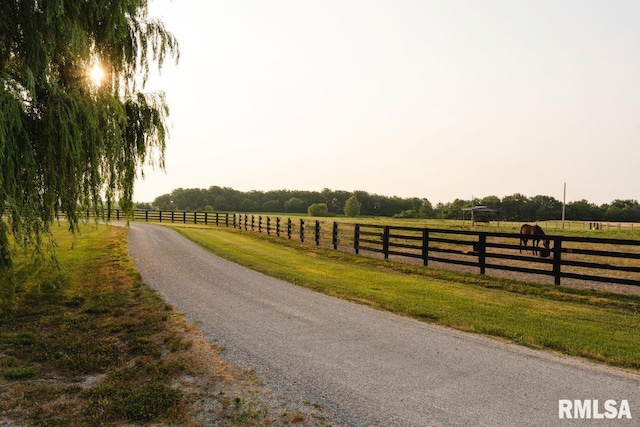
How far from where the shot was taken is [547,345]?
6098mm

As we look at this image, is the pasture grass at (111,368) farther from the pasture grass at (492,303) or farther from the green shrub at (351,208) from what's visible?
the green shrub at (351,208)

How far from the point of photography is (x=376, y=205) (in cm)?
11831

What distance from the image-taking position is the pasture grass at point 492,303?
629 cm

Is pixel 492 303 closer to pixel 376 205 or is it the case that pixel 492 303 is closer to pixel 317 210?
pixel 317 210

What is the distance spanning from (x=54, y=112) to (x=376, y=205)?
113411mm

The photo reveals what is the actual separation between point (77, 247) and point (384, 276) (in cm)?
1326

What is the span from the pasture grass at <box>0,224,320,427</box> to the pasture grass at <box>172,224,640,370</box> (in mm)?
4146

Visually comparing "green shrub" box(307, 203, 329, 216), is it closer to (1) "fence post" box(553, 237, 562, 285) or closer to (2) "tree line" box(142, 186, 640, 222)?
(2) "tree line" box(142, 186, 640, 222)

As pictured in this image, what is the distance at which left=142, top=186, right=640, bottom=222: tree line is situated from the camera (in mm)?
98938

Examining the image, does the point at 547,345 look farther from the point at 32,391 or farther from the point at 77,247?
the point at 77,247

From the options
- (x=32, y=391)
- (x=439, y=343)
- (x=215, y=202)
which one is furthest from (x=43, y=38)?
(x=215, y=202)

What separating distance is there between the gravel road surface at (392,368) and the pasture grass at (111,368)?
0.43 meters

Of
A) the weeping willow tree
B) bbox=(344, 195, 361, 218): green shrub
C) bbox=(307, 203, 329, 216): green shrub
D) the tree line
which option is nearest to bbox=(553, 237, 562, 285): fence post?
the weeping willow tree

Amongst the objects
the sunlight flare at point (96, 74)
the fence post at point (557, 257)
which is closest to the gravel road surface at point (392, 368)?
the sunlight flare at point (96, 74)
